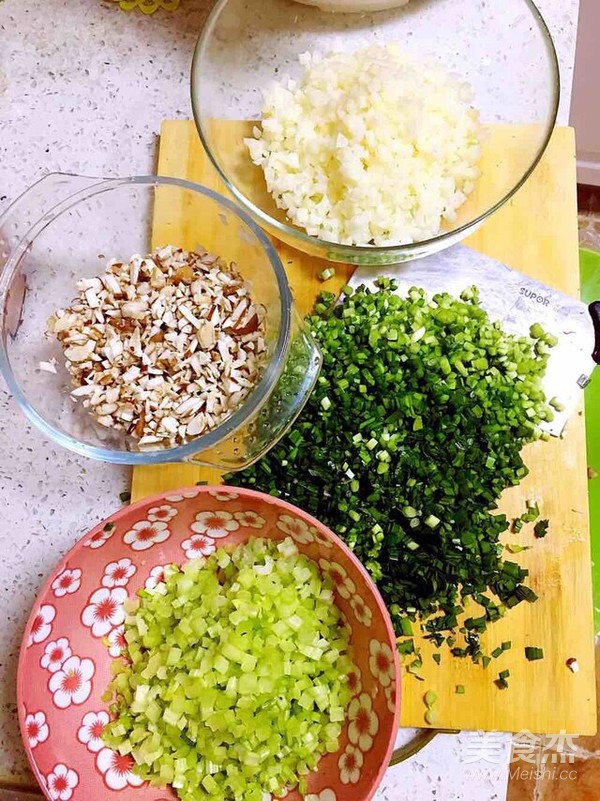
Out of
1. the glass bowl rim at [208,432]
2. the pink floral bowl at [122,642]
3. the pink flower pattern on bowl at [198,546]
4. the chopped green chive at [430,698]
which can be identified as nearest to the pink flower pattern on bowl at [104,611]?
the pink floral bowl at [122,642]

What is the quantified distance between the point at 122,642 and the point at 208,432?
34cm

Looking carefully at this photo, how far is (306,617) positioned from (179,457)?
0.95 feet

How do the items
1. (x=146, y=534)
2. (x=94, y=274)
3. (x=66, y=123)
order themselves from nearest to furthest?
(x=146, y=534)
(x=94, y=274)
(x=66, y=123)

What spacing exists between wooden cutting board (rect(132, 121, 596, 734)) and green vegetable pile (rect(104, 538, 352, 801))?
0.57 feet

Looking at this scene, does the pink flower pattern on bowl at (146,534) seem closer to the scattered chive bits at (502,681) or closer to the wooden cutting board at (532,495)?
the wooden cutting board at (532,495)

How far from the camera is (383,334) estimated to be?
1.19 meters

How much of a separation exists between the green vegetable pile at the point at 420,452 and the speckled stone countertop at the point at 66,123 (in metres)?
0.32

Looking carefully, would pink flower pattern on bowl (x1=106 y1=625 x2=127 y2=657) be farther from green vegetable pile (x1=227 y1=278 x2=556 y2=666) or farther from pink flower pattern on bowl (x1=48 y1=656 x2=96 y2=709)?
green vegetable pile (x1=227 y1=278 x2=556 y2=666)

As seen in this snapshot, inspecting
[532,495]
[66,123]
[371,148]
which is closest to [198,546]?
[532,495]

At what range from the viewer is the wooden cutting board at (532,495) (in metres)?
1.15

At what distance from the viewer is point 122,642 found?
1.12 metres

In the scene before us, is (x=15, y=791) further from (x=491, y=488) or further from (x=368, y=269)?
(x=368, y=269)

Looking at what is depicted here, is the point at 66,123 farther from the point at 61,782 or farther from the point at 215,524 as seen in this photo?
the point at 61,782

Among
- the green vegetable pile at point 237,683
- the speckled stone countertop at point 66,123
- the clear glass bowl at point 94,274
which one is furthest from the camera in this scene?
the speckled stone countertop at point 66,123
